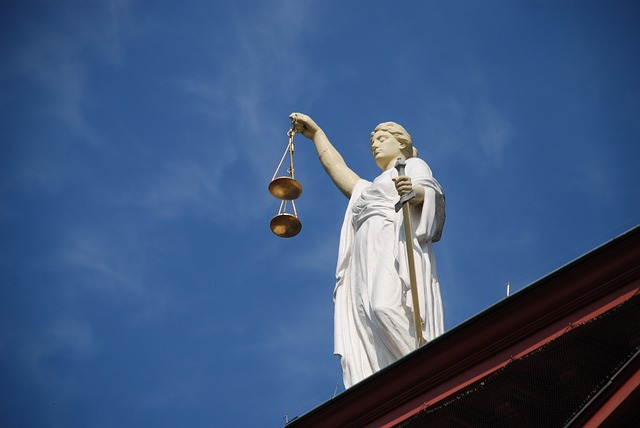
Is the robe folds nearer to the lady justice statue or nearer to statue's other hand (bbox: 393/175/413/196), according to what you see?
the lady justice statue

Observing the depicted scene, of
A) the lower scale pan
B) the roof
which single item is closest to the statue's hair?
the lower scale pan

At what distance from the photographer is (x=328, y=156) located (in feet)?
58.4

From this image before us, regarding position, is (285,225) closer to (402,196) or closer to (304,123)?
(304,123)

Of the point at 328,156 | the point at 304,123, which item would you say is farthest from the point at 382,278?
the point at 304,123

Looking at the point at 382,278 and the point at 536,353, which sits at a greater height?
the point at 382,278

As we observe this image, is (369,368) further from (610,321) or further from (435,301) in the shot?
(610,321)

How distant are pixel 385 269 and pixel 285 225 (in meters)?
2.99

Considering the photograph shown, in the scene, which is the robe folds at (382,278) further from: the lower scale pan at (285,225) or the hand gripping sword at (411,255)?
the lower scale pan at (285,225)

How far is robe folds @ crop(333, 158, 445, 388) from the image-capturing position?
14367 millimetres

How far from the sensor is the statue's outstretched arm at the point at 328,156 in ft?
57.1

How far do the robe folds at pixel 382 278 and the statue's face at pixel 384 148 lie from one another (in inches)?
14.4

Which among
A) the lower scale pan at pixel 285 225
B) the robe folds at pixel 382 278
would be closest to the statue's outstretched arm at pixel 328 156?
the lower scale pan at pixel 285 225

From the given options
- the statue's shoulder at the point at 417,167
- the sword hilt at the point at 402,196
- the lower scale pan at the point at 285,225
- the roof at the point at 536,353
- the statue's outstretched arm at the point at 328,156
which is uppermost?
the statue's outstretched arm at the point at 328,156

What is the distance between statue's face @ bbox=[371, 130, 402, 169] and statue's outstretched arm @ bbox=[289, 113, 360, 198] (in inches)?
25.4
